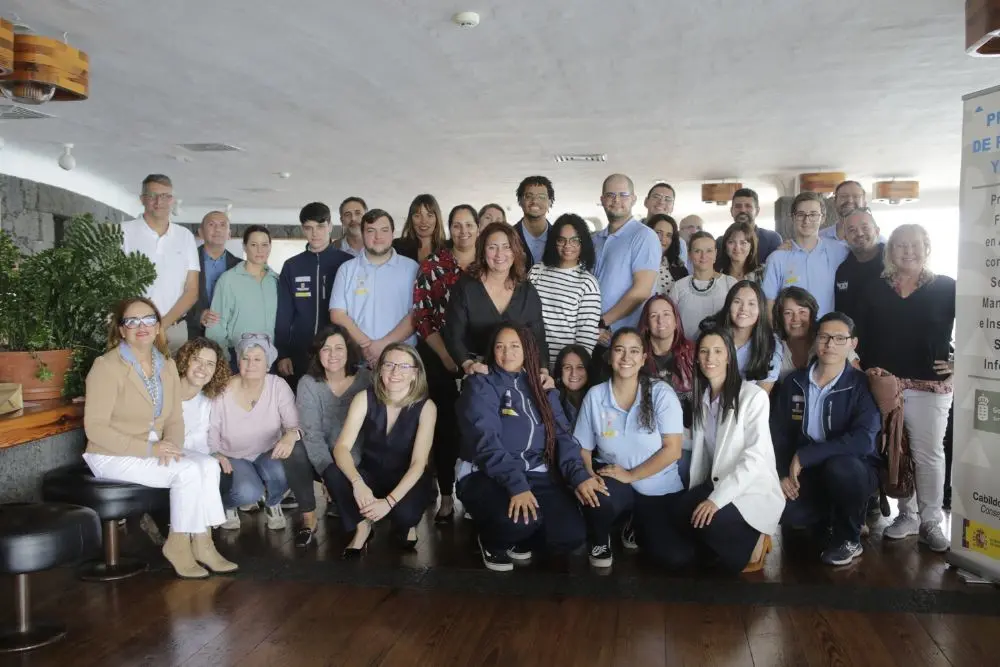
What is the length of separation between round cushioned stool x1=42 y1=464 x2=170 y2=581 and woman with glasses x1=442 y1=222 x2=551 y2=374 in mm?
1431

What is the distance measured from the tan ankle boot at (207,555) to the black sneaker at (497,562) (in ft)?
3.51

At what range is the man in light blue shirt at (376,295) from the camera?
13.9 ft

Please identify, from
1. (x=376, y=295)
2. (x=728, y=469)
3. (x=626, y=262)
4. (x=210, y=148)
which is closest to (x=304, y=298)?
(x=376, y=295)

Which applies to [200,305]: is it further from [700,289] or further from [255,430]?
[700,289]

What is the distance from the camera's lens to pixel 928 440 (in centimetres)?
376

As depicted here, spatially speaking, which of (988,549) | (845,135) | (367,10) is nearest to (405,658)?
(988,549)

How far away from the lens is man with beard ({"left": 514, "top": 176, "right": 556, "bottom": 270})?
4176mm

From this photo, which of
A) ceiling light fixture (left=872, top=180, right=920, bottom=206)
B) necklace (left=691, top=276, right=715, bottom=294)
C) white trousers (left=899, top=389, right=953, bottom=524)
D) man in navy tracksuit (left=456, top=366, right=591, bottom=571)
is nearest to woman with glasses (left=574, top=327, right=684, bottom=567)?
man in navy tracksuit (left=456, top=366, right=591, bottom=571)

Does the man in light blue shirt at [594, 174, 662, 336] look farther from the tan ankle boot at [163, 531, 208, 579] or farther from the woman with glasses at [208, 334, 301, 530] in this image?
the tan ankle boot at [163, 531, 208, 579]

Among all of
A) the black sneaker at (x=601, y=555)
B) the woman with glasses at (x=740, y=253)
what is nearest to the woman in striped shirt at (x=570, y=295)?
the woman with glasses at (x=740, y=253)

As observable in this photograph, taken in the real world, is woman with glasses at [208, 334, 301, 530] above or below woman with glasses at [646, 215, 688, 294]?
below

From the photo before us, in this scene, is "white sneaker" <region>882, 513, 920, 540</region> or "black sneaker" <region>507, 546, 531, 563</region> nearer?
"black sneaker" <region>507, 546, 531, 563</region>

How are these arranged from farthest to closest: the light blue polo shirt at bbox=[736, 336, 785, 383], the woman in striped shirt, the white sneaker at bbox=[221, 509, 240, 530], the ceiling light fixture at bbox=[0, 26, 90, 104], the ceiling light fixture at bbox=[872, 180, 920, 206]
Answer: the ceiling light fixture at bbox=[872, 180, 920, 206]
the ceiling light fixture at bbox=[0, 26, 90, 104]
the white sneaker at bbox=[221, 509, 240, 530]
the woman in striped shirt
the light blue polo shirt at bbox=[736, 336, 785, 383]

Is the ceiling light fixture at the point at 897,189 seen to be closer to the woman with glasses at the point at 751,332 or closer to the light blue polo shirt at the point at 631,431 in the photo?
the woman with glasses at the point at 751,332
